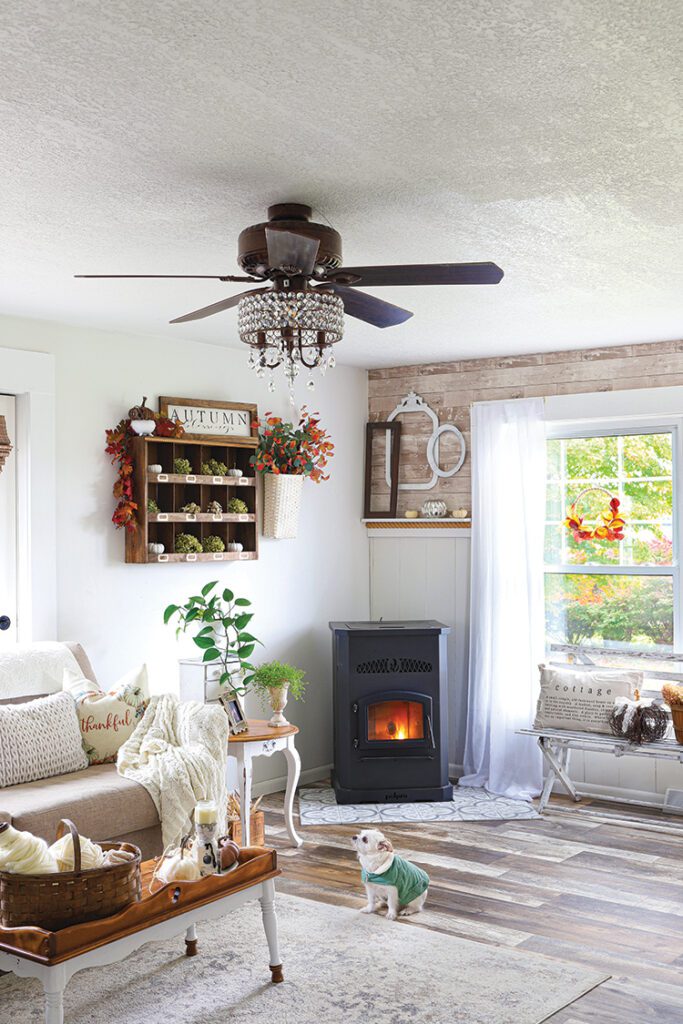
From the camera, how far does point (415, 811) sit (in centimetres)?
544

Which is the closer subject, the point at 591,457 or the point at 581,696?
the point at 581,696

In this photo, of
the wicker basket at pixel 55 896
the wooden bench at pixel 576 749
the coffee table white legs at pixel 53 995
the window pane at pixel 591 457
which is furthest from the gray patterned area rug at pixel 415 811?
the coffee table white legs at pixel 53 995

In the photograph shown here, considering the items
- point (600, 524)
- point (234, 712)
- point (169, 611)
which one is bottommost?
point (234, 712)

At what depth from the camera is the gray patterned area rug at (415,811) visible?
5299 mm

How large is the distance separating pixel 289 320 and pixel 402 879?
213 cm

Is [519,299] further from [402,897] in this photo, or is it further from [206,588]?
[402,897]

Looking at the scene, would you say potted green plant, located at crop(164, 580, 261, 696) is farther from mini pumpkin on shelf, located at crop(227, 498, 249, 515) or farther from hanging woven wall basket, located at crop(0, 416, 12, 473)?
hanging woven wall basket, located at crop(0, 416, 12, 473)

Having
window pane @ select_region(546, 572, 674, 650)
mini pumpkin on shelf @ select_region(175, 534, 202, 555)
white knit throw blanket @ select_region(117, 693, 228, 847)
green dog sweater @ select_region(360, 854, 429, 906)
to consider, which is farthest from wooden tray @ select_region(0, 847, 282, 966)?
window pane @ select_region(546, 572, 674, 650)

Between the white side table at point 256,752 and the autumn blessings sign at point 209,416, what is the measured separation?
5.01ft

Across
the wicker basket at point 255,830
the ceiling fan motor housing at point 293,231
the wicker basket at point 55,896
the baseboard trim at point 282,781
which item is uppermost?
the ceiling fan motor housing at point 293,231

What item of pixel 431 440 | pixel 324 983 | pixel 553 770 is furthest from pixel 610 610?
pixel 324 983

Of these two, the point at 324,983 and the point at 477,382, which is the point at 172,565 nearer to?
the point at 477,382

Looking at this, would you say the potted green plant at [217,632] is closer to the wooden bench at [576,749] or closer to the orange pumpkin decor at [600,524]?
the wooden bench at [576,749]

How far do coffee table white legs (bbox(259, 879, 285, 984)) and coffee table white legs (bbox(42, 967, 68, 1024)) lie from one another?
786 millimetres
